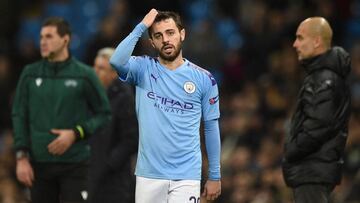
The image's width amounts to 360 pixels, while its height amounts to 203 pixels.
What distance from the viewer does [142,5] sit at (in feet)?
53.6

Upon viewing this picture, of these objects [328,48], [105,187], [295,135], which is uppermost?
[328,48]

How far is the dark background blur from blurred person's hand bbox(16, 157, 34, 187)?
13.0 ft

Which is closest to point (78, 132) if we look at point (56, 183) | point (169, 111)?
point (56, 183)

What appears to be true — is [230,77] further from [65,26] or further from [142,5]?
[65,26]

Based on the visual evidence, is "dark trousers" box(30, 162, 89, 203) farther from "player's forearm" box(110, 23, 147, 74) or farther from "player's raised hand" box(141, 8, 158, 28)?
"player's raised hand" box(141, 8, 158, 28)

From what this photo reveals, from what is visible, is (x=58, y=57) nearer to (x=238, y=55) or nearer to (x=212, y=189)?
(x=212, y=189)

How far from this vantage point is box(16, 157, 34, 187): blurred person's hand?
8.68 meters

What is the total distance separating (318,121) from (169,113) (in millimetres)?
1443

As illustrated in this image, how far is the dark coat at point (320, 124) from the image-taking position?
8086 millimetres

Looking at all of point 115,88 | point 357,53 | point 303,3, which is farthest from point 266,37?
point 115,88

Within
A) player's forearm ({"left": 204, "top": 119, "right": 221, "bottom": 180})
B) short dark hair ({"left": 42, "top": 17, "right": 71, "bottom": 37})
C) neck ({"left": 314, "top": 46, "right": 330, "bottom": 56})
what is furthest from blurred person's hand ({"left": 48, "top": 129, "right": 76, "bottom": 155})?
neck ({"left": 314, "top": 46, "right": 330, "bottom": 56})

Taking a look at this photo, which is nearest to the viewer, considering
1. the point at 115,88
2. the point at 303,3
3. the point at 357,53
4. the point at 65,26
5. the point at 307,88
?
the point at 307,88

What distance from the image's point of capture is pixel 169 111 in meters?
7.32

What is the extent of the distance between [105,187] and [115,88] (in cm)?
103
